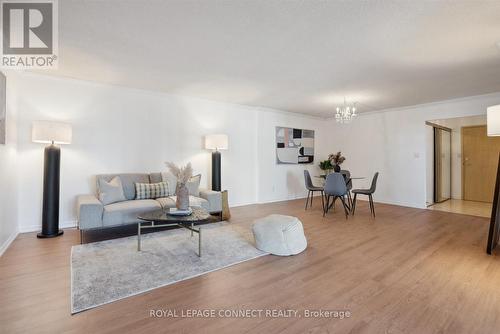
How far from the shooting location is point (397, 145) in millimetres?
6184

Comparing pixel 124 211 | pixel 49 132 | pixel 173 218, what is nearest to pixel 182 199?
pixel 173 218

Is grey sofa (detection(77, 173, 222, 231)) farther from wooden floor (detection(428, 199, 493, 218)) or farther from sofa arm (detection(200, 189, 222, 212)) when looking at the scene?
wooden floor (detection(428, 199, 493, 218))

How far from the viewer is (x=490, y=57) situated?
315cm

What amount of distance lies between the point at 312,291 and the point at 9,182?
386 cm

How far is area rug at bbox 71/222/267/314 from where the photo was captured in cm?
205

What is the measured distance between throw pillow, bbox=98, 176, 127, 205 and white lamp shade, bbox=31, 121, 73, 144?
0.79 m

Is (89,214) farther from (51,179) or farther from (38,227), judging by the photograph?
(38,227)

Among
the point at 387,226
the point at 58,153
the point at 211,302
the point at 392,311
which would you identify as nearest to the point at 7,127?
the point at 58,153

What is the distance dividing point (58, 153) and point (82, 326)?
2.81m

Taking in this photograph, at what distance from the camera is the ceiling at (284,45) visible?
2.15m

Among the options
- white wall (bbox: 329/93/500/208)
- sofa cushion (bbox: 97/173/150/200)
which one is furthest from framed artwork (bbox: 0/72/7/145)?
white wall (bbox: 329/93/500/208)

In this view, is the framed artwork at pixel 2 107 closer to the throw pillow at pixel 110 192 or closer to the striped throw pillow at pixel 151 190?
the throw pillow at pixel 110 192

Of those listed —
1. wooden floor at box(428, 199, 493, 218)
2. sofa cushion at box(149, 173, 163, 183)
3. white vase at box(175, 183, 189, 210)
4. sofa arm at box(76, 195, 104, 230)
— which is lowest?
wooden floor at box(428, 199, 493, 218)

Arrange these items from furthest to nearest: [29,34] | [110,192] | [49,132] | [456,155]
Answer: [456,155] < [110,192] < [49,132] < [29,34]
